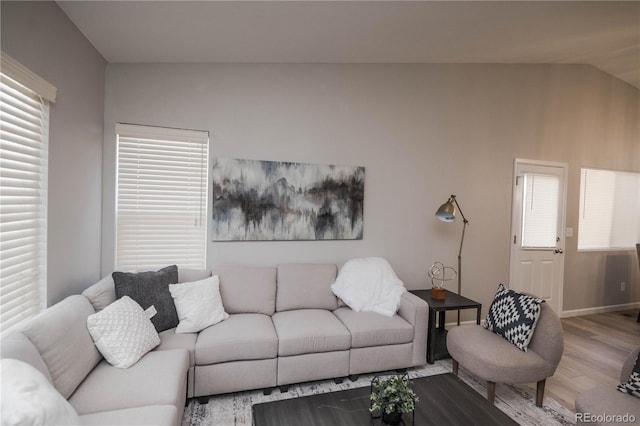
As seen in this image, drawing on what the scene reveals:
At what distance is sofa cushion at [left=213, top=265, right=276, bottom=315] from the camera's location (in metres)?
2.70

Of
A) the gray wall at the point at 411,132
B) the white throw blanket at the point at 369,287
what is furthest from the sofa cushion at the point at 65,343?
the white throw blanket at the point at 369,287


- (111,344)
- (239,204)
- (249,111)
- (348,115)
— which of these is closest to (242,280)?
(239,204)

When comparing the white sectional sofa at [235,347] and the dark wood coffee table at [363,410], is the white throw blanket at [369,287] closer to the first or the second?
the white sectional sofa at [235,347]

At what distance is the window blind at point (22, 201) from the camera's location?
1.63 meters

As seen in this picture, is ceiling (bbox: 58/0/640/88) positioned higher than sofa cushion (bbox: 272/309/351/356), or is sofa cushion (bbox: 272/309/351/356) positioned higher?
ceiling (bbox: 58/0/640/88)

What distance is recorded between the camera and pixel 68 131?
2.16 metres

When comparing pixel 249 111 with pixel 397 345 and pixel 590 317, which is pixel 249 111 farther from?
pixel 590 317

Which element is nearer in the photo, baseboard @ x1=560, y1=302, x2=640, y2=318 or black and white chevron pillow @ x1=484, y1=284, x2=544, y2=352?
black and white chevron pillow @ x1=484, y1=284, x2=544, y2=352

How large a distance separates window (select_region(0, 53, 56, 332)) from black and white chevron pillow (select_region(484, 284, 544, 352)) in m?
3.23

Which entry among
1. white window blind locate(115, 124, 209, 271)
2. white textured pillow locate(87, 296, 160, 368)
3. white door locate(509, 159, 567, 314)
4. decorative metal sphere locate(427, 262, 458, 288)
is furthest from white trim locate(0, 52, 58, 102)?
white door locate(509, 159, 567, 314)

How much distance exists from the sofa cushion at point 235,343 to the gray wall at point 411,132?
2.73ft

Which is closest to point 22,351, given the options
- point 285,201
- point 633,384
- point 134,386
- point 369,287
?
point 134,386

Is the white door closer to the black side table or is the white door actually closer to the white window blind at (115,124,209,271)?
the black side table

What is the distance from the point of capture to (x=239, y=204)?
3002 millimetres
